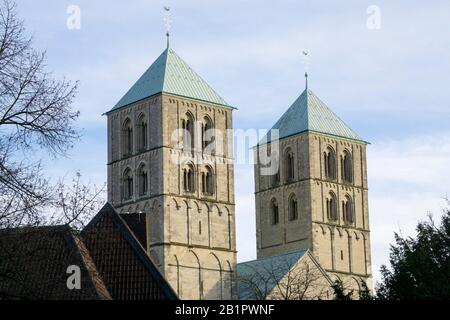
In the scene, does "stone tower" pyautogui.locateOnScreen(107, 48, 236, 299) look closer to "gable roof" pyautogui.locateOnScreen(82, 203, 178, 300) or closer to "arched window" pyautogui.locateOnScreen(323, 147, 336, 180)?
"arched window" pyautogui.locateOnScreen(323, 147, 336, 180)

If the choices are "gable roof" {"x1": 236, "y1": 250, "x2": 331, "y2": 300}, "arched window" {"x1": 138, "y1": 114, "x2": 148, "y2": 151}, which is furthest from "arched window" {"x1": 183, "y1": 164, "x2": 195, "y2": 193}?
"gable roof" {"x1": 236, "y1": 250, "x2": 331, "y2": 300}

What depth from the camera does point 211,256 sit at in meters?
84.7

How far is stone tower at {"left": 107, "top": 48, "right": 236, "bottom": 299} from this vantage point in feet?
273

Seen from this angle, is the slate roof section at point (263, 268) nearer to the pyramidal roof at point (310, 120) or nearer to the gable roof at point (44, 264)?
the pyramidal roof at point (310, 120)

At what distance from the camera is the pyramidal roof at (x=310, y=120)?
318 feet

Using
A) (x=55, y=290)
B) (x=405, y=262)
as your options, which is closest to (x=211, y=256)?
(x=405, y=262)

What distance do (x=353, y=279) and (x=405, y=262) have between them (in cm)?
→ 5861

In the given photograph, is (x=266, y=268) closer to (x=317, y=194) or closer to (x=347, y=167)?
(x=317, y=194)

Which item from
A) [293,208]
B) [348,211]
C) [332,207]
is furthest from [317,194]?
[348,211]

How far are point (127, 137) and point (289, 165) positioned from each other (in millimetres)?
14347

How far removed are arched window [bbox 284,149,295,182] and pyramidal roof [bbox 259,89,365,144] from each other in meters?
1.29

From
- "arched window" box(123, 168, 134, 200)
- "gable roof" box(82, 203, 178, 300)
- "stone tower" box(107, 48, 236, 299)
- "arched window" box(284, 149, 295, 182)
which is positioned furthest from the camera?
"arched window" box(284, 149, 295, 182)

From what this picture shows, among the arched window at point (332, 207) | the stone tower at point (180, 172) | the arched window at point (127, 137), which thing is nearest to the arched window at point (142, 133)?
the stone tower at point (180, 172)
